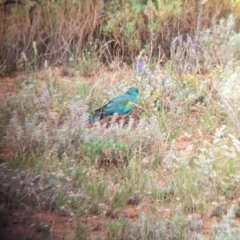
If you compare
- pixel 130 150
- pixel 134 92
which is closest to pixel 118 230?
pixel 130 150

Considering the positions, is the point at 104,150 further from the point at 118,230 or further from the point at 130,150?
the point at 118,230

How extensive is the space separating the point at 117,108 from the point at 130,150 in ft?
1.98

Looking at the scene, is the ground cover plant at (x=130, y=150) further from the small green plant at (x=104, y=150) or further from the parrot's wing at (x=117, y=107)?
the parrot's wing at (x=117, y=107)

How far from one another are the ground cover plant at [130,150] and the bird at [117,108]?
0.35 ft

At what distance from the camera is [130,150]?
5.27 metres

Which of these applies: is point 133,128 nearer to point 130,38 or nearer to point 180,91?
point 180,91

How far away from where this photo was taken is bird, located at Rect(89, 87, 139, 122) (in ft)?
18.8

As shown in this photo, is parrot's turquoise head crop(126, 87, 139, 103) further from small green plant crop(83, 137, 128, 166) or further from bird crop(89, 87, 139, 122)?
small green plant crop(83, 137, 128, 166)

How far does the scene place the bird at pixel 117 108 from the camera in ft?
18.8

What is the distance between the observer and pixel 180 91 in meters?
6.39

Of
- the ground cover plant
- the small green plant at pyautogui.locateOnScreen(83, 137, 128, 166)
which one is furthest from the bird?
→ the small green plant at pyautogui.locateOnScreen(83, 137, 128, 166)

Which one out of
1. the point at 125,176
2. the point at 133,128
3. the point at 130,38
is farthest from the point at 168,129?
the point at 130,38

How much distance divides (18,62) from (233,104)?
8.57ft

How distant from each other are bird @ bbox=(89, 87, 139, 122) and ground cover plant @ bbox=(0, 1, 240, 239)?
0.11m
